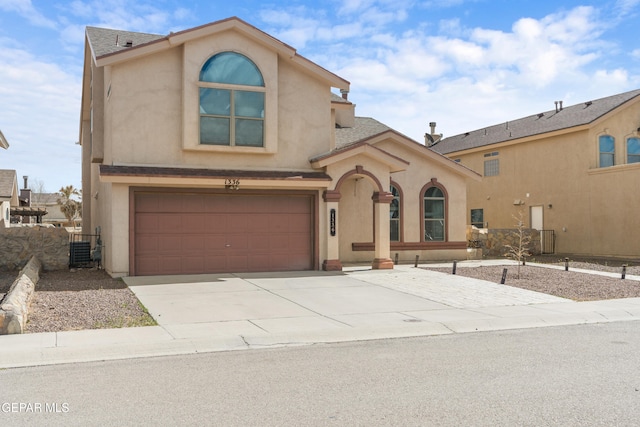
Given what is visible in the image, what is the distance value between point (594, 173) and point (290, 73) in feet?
52.2

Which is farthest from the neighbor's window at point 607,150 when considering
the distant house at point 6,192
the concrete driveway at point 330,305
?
the distant house at point 6,192

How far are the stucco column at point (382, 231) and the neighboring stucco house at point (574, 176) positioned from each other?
12.5 meters

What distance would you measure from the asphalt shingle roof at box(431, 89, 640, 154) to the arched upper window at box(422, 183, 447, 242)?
29.5ft

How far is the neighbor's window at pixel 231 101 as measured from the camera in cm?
1739

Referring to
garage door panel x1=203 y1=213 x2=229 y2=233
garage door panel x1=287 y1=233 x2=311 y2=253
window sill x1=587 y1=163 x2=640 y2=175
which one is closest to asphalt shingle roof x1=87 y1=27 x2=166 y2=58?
garage door panel x1=203 y1=213 x2=229 y2=233

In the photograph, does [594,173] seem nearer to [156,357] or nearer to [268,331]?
[268,331]

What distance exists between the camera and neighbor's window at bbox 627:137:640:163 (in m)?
28.1

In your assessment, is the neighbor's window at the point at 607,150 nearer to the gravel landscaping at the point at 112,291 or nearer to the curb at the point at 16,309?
the gravel landscaping at the point at 112,291

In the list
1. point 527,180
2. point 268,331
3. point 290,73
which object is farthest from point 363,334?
point 527,180

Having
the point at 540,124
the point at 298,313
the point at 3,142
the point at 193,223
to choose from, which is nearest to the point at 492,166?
the point at 540,124

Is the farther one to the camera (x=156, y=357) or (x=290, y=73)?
(x=290, y=73)

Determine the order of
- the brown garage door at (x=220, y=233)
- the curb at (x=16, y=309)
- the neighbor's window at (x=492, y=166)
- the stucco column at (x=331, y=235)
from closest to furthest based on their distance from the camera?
the curb at (x=16, y=309) < the brown garage door at (x=220, y=233) < the stucco column at (x=331, y=235) < the neighbor's window at (x=492, y=166)

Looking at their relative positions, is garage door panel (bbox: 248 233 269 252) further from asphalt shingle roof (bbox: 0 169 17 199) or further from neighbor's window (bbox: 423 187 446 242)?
asphalt shingle roof (bbox: 0 169 17 199)

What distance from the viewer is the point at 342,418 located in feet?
17.3
